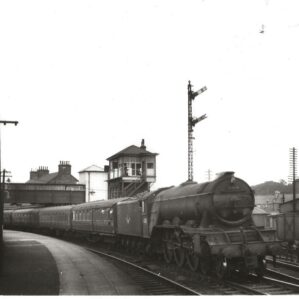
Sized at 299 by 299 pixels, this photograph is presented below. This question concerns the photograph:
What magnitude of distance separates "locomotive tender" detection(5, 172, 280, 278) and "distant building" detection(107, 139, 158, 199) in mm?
26527

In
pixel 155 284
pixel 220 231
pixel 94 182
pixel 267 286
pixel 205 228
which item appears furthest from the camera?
pixel 94 182

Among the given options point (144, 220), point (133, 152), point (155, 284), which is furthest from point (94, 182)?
point (155, 284)

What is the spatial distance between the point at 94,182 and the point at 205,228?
58064mm

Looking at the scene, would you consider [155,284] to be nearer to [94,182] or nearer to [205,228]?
[205,228]

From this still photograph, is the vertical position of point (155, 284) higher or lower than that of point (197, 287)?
lower

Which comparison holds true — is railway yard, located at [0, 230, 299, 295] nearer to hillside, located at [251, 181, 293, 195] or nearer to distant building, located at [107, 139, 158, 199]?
distant building, located at [107, 139, 158, 199]

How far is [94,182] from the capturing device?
69250 mm

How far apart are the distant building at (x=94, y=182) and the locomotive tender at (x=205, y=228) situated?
50.2 meters

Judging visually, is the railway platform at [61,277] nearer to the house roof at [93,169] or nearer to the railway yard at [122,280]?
the railway yard at [122,280]

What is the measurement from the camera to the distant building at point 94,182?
226 ft

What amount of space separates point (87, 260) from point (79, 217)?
12.9m

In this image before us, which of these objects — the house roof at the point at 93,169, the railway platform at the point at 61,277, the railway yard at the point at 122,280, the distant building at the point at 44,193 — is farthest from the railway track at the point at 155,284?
the house roof at the point at 93,169

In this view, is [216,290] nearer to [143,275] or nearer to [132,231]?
[143,275]

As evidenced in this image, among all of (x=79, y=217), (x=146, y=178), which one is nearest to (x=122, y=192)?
(x=146, y=178)
